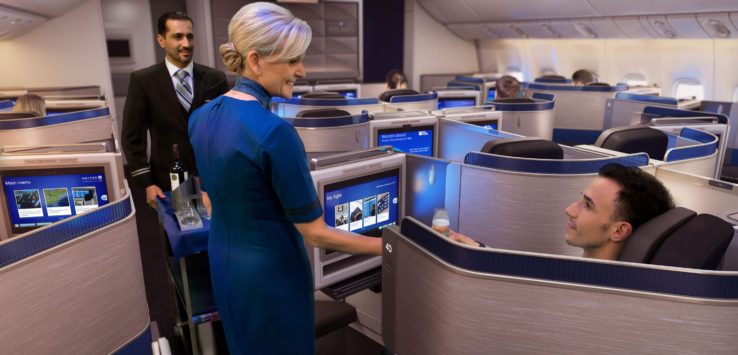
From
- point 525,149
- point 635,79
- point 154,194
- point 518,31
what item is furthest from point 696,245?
point 518,31

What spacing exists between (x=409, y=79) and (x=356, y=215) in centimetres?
1049

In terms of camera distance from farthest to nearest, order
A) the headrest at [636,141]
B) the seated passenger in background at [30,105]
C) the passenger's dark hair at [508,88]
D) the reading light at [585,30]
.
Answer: the reading light at [585,30]
the passenger's dark hair at [508,88]
the seated passenger in background at [30,105]
the headrest at [636,141]

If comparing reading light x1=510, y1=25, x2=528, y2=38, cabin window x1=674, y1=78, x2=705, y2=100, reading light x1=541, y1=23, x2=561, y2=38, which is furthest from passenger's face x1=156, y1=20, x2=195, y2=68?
reading light x1=510, y1=25, x2=528, y2=38

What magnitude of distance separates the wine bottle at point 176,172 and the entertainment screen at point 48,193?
365mm

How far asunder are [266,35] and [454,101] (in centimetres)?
540

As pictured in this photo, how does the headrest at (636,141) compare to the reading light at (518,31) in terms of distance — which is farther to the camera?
the reading light at (518,31)

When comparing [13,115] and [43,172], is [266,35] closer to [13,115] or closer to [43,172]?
[43,172]

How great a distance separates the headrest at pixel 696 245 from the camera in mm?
1432

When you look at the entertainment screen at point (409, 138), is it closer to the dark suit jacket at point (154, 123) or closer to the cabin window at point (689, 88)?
the dark suit jacket at point (154, 123)

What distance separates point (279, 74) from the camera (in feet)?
4.96

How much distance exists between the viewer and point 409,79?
12.4 meters

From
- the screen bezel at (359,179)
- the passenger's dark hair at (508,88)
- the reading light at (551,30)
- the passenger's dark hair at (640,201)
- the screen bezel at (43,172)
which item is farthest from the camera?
the reading light at (551,30)

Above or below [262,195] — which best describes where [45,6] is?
above

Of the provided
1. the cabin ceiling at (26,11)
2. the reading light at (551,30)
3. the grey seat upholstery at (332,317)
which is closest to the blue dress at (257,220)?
the grey seat upholstery at (332,317)
